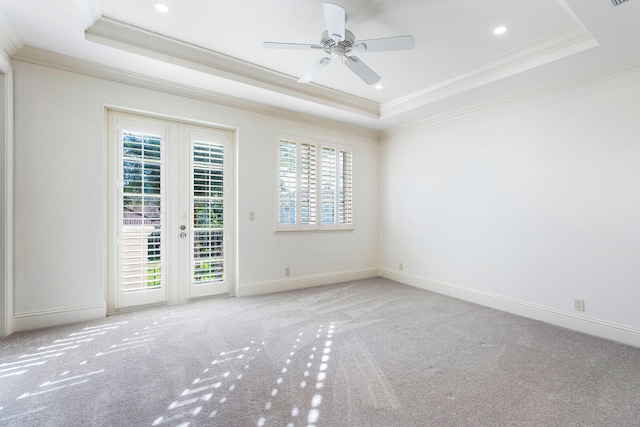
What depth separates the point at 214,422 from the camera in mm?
1701

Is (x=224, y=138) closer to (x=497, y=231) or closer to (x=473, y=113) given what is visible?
(x=473, y=113)

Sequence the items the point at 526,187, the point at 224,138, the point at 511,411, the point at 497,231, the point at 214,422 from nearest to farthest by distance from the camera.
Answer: the point at 214,422
the point at 511,411
the point at 526,187
the point at 497,231
the point at 224,138

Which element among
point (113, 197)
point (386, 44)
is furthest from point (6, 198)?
point (386, 44)

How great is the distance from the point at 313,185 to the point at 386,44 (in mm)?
2666

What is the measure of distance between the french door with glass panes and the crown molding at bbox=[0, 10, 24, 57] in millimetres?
897

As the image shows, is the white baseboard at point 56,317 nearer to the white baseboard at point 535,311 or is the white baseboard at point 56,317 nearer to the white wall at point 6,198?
the white wall at point 6,198

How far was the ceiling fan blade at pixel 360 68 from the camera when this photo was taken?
267 cm

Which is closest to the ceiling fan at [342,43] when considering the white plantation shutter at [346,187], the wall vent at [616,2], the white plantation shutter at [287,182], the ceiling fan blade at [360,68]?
the ceiling fan blade at [360,68]

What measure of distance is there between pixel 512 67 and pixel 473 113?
3.16 feet

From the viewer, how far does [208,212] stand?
4059mm

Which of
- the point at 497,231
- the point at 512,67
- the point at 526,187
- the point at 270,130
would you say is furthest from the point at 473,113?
the point at 270,130

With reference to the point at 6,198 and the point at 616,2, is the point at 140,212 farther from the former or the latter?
the point at 616,2

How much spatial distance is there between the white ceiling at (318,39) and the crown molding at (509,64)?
0.01 metres

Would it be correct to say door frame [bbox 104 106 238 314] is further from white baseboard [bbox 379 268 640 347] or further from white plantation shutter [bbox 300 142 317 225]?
white baseboard [bbox 379 268 640 347]
